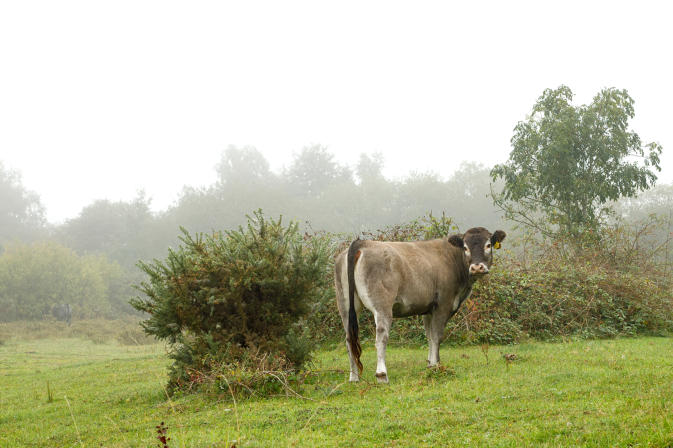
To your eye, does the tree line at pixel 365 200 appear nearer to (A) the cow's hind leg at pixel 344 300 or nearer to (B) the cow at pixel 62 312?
(B) the cow at pixel 62 312

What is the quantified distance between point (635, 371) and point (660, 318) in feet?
30.2

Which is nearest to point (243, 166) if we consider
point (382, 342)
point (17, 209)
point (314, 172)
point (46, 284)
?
point (314, 172)

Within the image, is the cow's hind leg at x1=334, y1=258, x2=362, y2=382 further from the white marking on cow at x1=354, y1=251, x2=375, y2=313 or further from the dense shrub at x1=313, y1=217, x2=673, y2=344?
the dense shrub at x1=313, y1=217, x2=673, y2=344

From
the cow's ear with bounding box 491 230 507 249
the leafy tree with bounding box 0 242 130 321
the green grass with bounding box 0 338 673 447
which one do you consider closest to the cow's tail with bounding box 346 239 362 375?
the green grass with bounding box 0 338 673 447

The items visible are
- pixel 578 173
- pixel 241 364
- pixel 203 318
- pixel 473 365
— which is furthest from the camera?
pixel 578 173

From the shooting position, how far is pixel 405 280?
8688 millimetres

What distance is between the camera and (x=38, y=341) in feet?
93.1

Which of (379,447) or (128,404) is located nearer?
(379,447)

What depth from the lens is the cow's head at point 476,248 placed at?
29.7 feet

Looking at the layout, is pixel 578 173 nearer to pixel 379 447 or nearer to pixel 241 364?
pixel 241 364

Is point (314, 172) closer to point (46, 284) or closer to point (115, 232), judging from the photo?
point (115, 232)

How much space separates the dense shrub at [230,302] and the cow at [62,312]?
3692 cm

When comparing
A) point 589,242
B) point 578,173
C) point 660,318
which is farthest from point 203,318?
point 578,173

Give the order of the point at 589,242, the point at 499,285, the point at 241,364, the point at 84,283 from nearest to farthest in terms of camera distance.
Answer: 1. the point at 241,364
2. the point at 499,285
3. the point at 589,242
4. the point at 84,283
